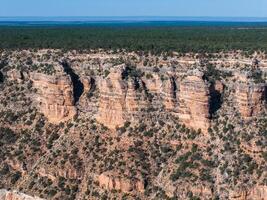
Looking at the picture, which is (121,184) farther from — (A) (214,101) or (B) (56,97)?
(B) (56,97)

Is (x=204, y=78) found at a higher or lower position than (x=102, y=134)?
higher

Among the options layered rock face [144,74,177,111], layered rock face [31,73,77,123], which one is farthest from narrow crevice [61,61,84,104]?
layered rock face [144,74,177,111]

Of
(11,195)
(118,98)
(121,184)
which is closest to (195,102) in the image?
(118,98)

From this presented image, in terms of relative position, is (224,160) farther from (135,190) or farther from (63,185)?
(63,185)

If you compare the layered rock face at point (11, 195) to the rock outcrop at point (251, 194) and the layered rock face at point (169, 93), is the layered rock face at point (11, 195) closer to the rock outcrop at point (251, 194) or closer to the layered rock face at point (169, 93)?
the layered rock face at point (169, 93)

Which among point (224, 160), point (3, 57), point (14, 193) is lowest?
point (14, 193)

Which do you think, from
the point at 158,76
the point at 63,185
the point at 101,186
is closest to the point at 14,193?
the point at 63,185

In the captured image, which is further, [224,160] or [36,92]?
[36,92]
